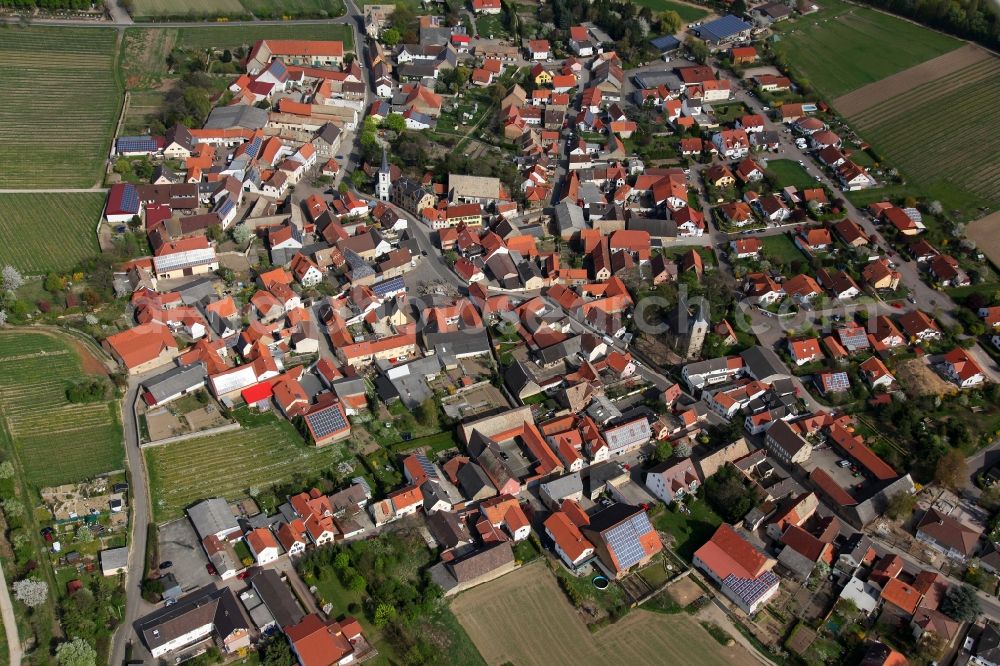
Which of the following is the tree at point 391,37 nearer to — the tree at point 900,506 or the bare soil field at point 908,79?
the bare soil field at point 908,79

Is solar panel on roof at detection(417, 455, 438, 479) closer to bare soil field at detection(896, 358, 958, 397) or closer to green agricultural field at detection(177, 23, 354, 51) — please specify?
bare soil field at detection(896, 358, 958, 397)

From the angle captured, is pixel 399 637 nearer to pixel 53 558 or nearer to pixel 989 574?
pixel 53 558

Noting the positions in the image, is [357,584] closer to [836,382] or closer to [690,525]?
[690,525]

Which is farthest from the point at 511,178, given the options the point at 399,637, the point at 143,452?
the point at 399,637

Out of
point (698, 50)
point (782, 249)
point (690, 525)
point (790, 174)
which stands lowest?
point (690, 525)

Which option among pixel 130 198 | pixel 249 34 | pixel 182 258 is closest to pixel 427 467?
pixel 182 258

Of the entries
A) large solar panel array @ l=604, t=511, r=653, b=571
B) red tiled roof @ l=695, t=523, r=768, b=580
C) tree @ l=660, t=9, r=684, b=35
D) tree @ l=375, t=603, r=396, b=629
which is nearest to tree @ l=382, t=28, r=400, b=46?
tree @ l=660, t=9, r=684, b=35

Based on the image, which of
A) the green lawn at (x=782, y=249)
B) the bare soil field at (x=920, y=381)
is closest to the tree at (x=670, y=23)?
the green lawn at (x=782, y=249)
